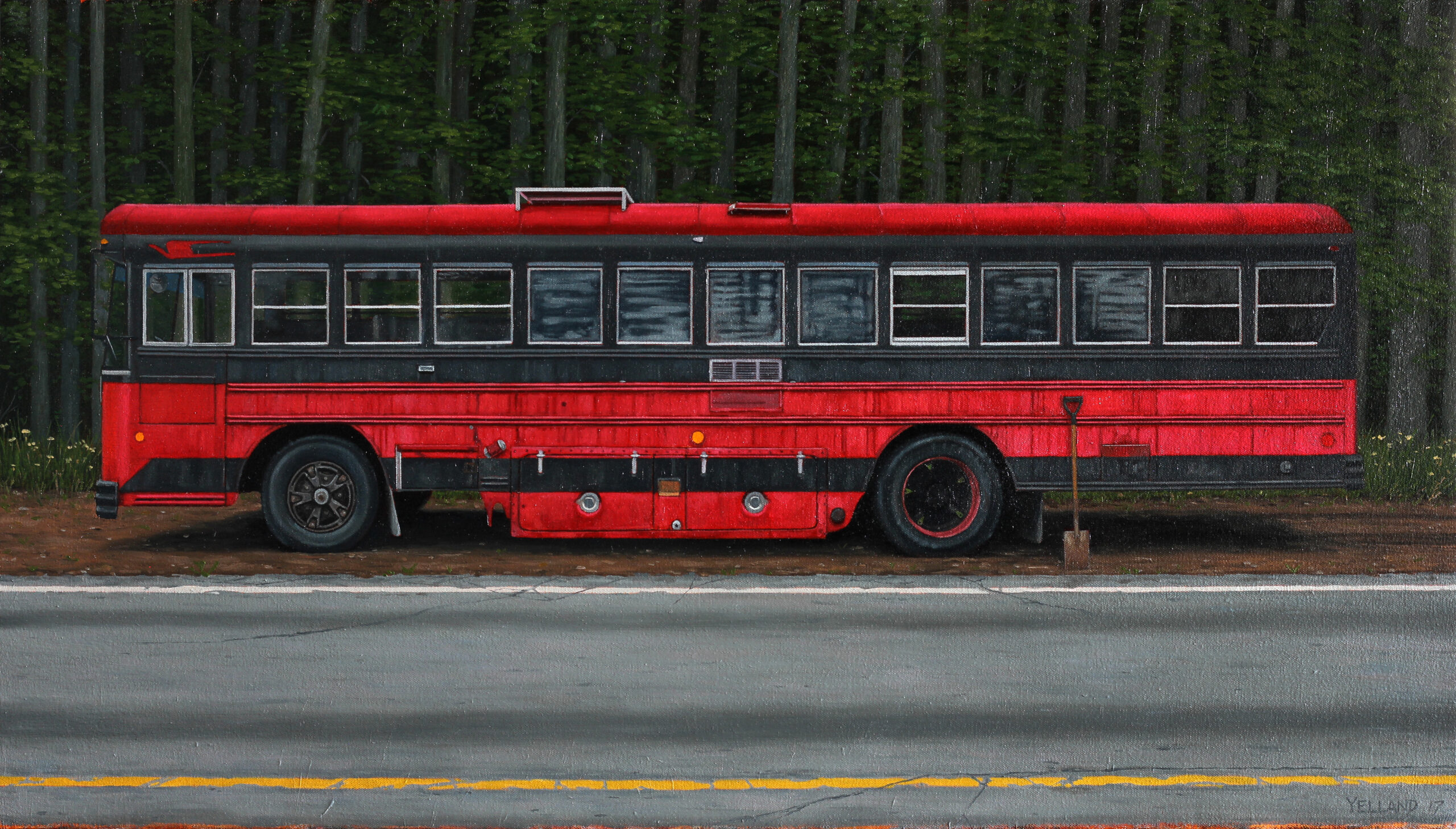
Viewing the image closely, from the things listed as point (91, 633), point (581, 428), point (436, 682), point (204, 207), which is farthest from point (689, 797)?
point (204, 207)

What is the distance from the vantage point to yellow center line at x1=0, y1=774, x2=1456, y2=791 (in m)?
6.41

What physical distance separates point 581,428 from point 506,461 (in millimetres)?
777

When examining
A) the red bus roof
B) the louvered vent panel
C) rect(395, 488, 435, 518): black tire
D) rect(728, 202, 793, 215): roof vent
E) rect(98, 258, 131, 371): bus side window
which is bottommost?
rect(395, 488, 435, 518): black tire

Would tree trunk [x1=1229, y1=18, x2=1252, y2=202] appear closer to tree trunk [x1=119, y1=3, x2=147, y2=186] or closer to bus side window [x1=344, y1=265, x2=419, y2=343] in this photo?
bus side window [x1=344, y1=265, x2=419, y2=343]

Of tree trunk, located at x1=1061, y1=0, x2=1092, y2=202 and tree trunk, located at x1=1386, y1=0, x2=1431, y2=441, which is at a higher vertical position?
tree trunk, located at x1=1061, y1=0, x2=1092, y2=202

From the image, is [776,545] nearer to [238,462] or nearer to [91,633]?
[238,462]

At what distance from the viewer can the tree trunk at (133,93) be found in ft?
98.8

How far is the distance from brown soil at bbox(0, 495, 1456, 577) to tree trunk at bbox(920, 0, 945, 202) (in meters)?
7.78

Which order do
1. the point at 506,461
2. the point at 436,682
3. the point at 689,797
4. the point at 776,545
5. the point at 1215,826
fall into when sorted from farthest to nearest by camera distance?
the point at 776,545 < the point at 506,461 < the point at 436,682 < the point at 689,797 < the point at 1215,826

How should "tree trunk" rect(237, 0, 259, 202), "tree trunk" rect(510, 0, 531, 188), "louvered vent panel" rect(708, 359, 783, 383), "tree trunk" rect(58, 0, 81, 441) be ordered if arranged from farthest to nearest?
"tree trunk" rect(237, 0, 259, 202), "tree trunk" rect(58, 0, 81, 441), "tree trunk" rect(510, 0, 531, 188), "louvered vent panel" rect(708, 359, 783, 383)

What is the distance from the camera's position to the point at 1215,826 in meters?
5.85

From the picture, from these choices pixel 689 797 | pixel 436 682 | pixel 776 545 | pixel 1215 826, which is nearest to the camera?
pixel 1215 826
